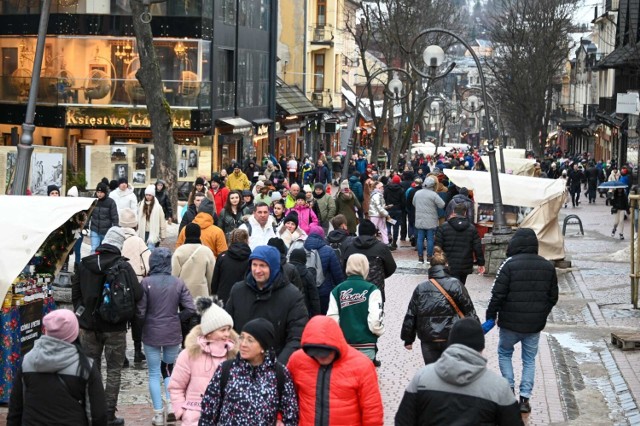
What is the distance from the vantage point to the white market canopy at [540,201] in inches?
954

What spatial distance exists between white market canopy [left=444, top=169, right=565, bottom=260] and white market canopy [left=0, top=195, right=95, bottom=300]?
546 inches

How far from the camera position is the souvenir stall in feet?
35.2

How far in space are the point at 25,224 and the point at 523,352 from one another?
4443 mm

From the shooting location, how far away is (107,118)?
38281mm

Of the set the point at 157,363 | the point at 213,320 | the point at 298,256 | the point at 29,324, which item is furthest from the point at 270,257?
the point at 29,324

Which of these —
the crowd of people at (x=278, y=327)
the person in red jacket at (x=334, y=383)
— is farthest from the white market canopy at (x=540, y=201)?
the person in red jacket at (x=334, y=383)

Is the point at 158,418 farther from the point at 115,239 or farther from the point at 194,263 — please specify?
the point at 194,263

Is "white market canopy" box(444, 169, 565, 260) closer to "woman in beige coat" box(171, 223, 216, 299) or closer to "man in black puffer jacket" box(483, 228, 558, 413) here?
"woman in beige coat" box(171, 223, 216, 299)

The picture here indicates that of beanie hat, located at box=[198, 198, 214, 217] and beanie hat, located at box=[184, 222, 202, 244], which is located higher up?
beanie hat, located at box=[184, 222, 202, 244]

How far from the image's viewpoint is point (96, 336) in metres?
10.7

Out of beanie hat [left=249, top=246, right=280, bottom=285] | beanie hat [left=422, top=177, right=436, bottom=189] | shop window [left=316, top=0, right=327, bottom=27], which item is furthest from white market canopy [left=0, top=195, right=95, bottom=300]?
shop window [left=316, top=0, right=327, bottom=27]

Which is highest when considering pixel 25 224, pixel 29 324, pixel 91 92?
pixel 91 92

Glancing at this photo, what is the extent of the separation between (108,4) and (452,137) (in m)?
131

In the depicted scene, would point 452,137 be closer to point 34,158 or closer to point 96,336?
point 34,158
